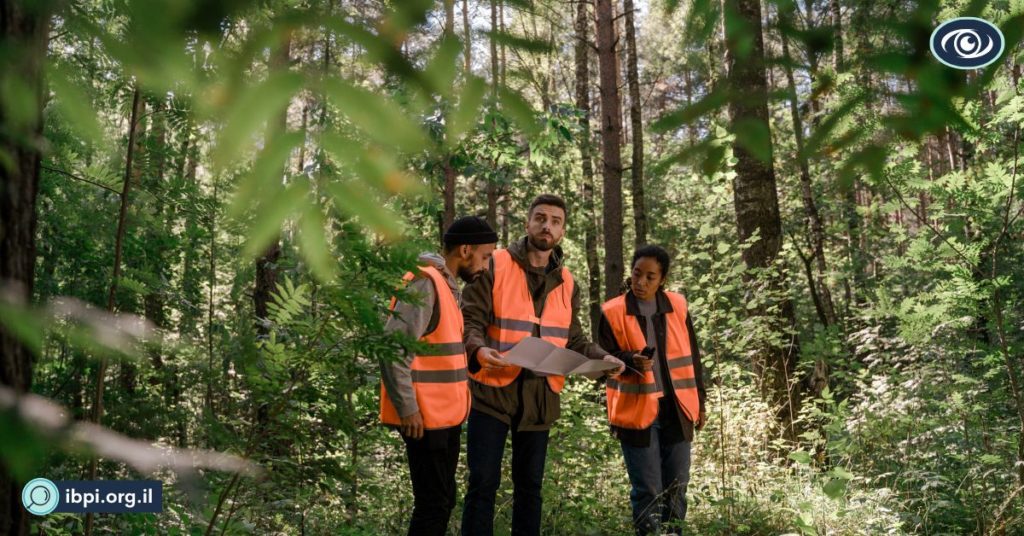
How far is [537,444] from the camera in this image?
4324 mm

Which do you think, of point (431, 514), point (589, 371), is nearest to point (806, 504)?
point (589, 371)

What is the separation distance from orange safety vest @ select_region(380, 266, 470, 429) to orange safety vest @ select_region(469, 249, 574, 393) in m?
0.38

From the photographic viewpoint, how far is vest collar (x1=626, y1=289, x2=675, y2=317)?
4.72 m

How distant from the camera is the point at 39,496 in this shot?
299cm

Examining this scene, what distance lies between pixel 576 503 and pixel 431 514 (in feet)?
7.16

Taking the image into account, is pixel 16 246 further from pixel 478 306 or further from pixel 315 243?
pixel 478 306

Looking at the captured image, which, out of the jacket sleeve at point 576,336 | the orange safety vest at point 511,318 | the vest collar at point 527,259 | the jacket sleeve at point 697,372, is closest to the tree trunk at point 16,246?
the orange safety vest at point 511,318

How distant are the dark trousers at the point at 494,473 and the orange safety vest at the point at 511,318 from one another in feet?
0.80

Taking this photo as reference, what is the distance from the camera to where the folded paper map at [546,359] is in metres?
3.99

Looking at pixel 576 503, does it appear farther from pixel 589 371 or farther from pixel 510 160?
Answer: pixel 510 160

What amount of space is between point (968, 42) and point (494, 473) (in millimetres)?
3011

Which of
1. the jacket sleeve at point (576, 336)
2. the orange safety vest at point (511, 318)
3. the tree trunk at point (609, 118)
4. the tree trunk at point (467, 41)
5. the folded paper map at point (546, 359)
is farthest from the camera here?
the tree trunk at point (609, 118)

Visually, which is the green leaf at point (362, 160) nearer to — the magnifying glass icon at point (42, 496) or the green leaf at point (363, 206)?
the green leaf at point (363, 206)

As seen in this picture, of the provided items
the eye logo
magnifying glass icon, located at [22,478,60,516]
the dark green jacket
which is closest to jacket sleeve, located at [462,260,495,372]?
the dark green jacket
